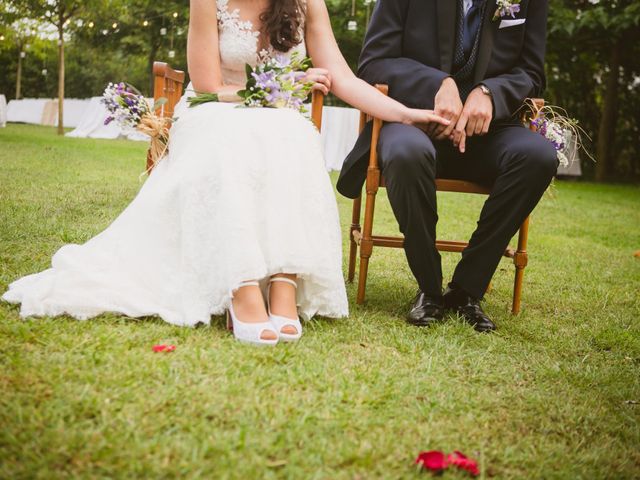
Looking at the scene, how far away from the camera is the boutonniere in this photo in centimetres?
284

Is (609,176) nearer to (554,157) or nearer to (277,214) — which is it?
(554,157)

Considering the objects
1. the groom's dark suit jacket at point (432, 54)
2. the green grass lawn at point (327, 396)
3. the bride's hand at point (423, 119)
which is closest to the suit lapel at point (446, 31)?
the groom's dark suit jacket at point (432, 54)

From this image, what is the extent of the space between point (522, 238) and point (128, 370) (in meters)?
1.91

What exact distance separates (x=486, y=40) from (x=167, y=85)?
1.56m

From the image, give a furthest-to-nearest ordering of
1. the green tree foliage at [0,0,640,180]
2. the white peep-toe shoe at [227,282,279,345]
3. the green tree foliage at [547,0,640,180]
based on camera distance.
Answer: the green tree foliage at [0,0,640,180] → the green tree foliage at [547,0,640,180] → the white peep-toe shoe at [227,282,279,345]

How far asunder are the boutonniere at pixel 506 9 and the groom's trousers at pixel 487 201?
0.60 m

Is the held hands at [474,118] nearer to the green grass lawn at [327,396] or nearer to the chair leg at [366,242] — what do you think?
the chair leg at [366,242]

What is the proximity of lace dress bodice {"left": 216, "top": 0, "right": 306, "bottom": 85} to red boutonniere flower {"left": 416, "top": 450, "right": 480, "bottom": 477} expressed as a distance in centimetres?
200

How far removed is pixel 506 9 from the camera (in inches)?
112

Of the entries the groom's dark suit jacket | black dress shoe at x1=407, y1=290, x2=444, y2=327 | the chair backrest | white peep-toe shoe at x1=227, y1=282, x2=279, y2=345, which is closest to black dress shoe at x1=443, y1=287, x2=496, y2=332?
black dress shoe at x1=407, y1=290, x2=444, y2=327

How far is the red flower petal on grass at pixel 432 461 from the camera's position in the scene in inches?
56.7

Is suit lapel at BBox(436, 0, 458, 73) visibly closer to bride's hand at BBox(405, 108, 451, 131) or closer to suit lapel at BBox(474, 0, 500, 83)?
suit lapel at BBox(474, 0, 500, 83)

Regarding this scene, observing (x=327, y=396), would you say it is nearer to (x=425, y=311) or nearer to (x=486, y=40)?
(x=425, y=311)

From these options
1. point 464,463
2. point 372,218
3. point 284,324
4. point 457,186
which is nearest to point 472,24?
point 457,186
